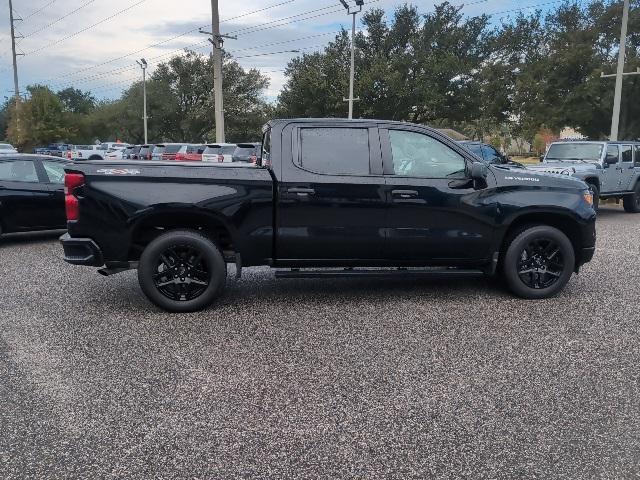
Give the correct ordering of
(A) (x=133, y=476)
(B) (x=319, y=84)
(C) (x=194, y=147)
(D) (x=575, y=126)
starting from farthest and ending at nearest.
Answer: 1. (B) (x=319, y=84)
2. (D) (x=575, y=126)
3. (C) (x=194, y=147)
4. (A) (x=133, y=476)

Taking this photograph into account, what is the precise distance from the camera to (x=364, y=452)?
3.05 metres

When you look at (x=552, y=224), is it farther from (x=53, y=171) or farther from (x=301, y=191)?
(x=53, y=171)

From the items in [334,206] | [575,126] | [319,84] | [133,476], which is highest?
[319,84]

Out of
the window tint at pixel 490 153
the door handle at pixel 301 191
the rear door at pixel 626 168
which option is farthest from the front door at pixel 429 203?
the window tint at pixel 490 153

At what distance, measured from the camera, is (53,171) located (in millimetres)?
9578

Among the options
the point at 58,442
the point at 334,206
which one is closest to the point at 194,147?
the point at 334,206

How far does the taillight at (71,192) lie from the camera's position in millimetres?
5312

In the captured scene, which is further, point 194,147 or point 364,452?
point 194,147

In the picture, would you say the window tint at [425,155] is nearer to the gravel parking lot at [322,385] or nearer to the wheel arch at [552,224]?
the wheel arch at [552,224]

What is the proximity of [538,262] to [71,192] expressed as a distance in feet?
16.0

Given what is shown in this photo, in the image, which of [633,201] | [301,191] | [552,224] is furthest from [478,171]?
[633,201]

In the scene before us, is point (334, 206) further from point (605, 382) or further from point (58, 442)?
point (58, 442)

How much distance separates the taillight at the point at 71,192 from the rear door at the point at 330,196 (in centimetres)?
184

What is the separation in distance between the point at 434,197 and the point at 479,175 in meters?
0.50
